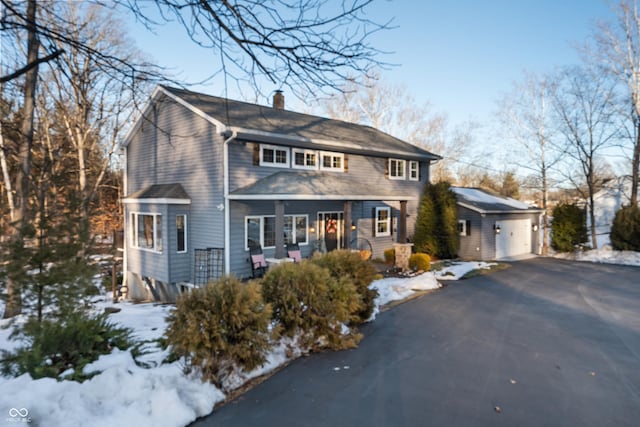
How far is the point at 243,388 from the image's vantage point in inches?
179

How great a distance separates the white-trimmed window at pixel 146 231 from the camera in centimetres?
1197

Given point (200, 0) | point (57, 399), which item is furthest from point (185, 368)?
point (200, 0)

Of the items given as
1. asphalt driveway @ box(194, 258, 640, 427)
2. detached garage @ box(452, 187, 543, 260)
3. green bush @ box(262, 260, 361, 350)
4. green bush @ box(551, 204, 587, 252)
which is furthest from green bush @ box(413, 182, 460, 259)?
green bush @ box(262, 260, 361, 350)

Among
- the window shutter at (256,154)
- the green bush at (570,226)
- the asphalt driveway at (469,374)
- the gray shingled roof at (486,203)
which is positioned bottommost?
the asphalt driveway at (469,374)

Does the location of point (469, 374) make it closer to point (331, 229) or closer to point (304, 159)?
point (304, 159)

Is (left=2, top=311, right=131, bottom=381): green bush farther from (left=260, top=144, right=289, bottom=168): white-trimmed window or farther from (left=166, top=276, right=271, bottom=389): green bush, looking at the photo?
(left=260, top=144, right=289, bottom=168): white-trimmed window

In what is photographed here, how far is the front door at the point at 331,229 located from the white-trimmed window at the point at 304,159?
6.07 feet

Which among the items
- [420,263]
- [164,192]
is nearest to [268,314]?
[420,263]

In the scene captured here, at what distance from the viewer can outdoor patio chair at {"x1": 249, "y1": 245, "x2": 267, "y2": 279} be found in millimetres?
11648

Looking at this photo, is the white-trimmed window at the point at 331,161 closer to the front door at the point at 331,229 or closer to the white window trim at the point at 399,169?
the front door at the point at 331,229

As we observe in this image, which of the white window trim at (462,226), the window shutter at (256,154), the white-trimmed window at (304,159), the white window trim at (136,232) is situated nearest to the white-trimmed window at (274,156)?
the window shutter at (256,154)

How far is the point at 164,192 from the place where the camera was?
12.3 m

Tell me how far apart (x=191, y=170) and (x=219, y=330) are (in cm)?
906

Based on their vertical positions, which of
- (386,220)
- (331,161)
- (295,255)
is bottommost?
(295,255)
